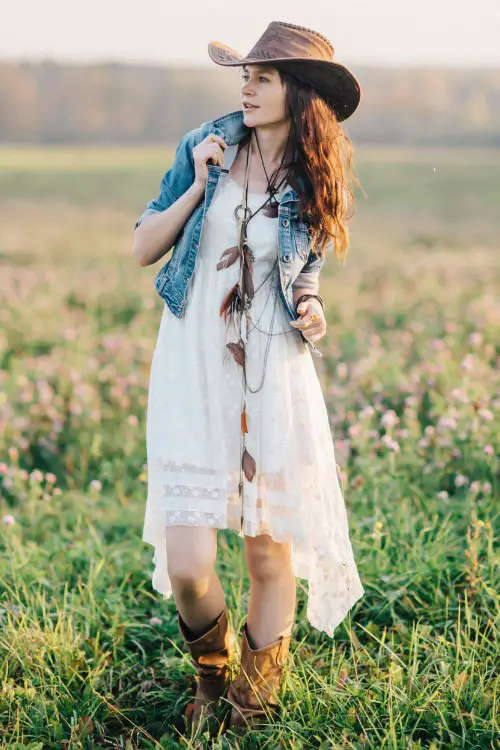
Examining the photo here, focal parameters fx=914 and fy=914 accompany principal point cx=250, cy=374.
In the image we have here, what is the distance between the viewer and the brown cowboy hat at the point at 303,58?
9.43 ft

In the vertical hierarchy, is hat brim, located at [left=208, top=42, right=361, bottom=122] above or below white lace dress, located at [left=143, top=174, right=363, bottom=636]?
above

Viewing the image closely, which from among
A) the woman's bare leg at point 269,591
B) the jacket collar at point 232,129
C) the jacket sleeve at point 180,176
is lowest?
the woman's bare leg at point 269,591

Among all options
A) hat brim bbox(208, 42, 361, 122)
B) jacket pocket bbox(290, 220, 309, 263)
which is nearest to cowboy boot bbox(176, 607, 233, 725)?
jacket pocket bbox(290, 220, 309, 263)

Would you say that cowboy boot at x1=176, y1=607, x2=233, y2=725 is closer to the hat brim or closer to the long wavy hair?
the long wavy hair

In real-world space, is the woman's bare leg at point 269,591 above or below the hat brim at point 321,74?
below

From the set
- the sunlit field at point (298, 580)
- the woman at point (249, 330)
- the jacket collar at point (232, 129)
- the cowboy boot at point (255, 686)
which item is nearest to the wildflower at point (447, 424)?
the sunlit field at point (298, 580)

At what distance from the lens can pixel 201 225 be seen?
9.59 ft

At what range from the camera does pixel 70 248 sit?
12734 mm

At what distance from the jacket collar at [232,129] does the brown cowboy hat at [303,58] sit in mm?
174

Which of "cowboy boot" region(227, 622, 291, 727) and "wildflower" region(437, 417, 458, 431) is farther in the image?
"wildflower" region(437, 417, 458, 431)

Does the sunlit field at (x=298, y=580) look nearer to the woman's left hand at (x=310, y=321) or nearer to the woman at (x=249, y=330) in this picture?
the woman at (x=249, y=330)

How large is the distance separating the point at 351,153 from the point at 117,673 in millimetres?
2104

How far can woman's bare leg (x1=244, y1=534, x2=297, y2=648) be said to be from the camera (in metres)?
3.11

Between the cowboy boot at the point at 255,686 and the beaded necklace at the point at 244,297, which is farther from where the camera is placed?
the cowboy boot at the point at 255,686
